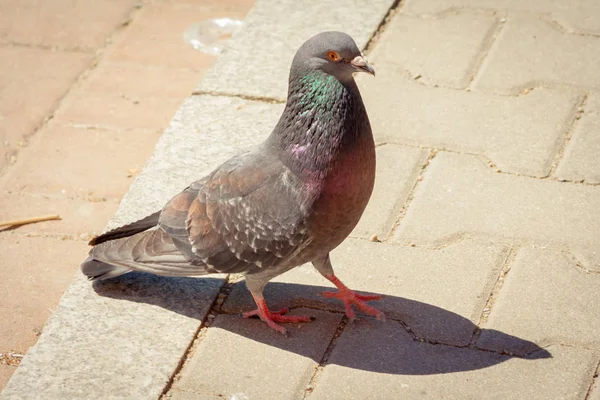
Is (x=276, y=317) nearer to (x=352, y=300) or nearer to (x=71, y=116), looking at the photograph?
(x=352, y=300)

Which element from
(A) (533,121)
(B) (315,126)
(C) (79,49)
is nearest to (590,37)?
(A) (533,121)

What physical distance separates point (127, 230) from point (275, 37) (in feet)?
7.14

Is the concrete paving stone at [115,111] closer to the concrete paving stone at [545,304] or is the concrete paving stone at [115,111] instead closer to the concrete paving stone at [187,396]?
the concrete paving stone at [187,396]

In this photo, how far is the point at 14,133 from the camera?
A: 5234 mm

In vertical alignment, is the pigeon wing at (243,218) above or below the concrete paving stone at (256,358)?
above

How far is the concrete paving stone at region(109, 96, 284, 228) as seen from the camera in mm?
4457

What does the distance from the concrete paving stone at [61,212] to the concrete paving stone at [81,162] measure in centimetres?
5

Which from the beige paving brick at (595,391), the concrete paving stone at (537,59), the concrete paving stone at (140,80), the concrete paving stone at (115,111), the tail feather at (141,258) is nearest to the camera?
the beige paving brick at (595,391)

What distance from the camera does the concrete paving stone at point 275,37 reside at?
528 cm

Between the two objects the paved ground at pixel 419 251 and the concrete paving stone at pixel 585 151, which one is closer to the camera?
the paved ground at pixel 419 251

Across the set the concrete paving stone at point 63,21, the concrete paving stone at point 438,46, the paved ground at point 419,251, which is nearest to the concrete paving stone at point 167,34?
the concrete paving stone at point 63,21

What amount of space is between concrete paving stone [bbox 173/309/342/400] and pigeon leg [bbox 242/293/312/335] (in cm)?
2

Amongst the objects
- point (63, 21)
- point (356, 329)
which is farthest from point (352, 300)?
point (63, 21)

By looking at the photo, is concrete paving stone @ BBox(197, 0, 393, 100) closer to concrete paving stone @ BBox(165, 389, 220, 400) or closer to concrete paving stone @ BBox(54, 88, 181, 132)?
concrete paving stone @ BBox(54, 88, 181, 132)
